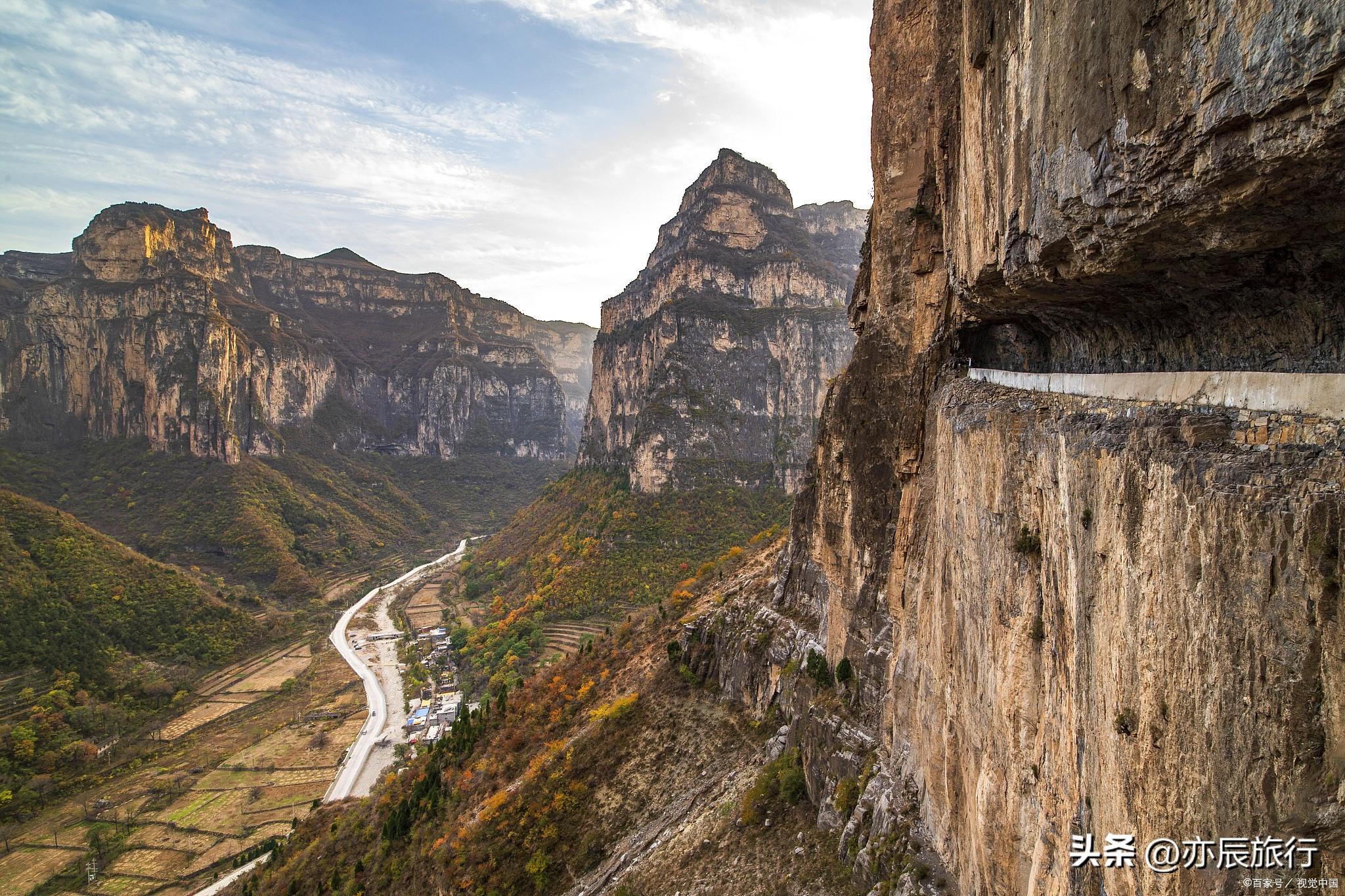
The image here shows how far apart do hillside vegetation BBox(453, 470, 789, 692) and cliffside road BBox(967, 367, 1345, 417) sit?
47544 mm

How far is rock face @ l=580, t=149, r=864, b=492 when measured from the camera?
349ft

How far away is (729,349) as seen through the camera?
11750 cm

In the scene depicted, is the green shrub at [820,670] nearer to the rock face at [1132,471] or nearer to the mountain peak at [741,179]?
the rock face at [1132,471]

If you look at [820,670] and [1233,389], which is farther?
[820,670]

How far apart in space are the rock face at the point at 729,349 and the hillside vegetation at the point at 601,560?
679cm

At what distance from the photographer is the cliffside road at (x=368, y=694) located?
59531mm

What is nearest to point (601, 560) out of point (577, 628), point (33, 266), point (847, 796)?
point (577, 628)

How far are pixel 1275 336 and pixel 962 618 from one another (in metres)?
7.17

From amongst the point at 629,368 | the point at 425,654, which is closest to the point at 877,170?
the point at 425,654

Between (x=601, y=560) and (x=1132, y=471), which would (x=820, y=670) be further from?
(x=601, y=560)

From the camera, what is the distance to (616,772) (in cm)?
3238

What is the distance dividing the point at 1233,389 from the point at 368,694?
3506 inches

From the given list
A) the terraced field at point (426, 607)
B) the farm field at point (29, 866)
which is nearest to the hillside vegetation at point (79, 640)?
the farm field at point (29, 866)

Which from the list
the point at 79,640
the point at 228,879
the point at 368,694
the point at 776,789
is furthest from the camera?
the point at 368,694
